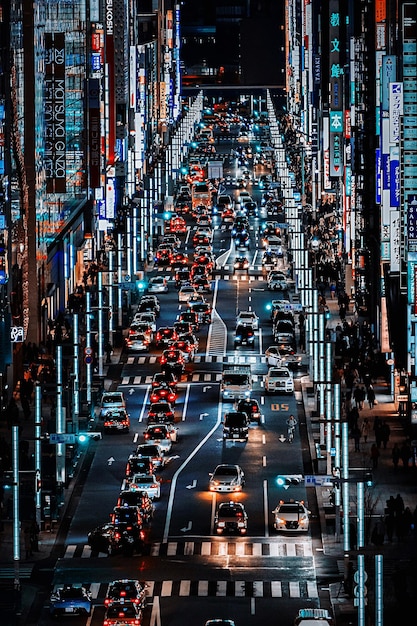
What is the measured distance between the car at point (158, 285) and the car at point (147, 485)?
60610mm

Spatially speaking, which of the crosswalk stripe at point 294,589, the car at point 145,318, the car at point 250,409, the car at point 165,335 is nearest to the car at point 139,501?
the crosswalk stripe at point 294,589

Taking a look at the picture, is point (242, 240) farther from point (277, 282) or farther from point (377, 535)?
point (377, 535)

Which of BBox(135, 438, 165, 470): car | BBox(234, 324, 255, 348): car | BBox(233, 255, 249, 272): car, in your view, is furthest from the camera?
BBox(233, 255, 249, 272): car

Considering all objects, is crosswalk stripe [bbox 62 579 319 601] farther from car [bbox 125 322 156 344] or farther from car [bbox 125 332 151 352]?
car [bbox 125 322 156 344]

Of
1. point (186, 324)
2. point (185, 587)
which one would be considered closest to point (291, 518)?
point (185, 587)

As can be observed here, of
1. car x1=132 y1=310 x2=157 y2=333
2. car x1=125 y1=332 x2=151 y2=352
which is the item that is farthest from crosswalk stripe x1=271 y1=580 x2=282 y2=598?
car x1=132 y1=310 x2=157 y2=333

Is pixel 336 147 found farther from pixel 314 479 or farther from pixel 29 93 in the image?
pixel 314 479

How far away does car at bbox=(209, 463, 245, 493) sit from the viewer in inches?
3472

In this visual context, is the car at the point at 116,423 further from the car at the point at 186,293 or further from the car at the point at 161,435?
the car at the point at 186,293

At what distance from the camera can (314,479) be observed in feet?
244

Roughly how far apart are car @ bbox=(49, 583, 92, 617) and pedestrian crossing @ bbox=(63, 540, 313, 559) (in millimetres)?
7758

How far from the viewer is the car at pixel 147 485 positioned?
86.9m

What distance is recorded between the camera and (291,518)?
81.4 metres

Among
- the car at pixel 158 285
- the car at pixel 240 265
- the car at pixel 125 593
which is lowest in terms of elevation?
the car at pixel 240 265
